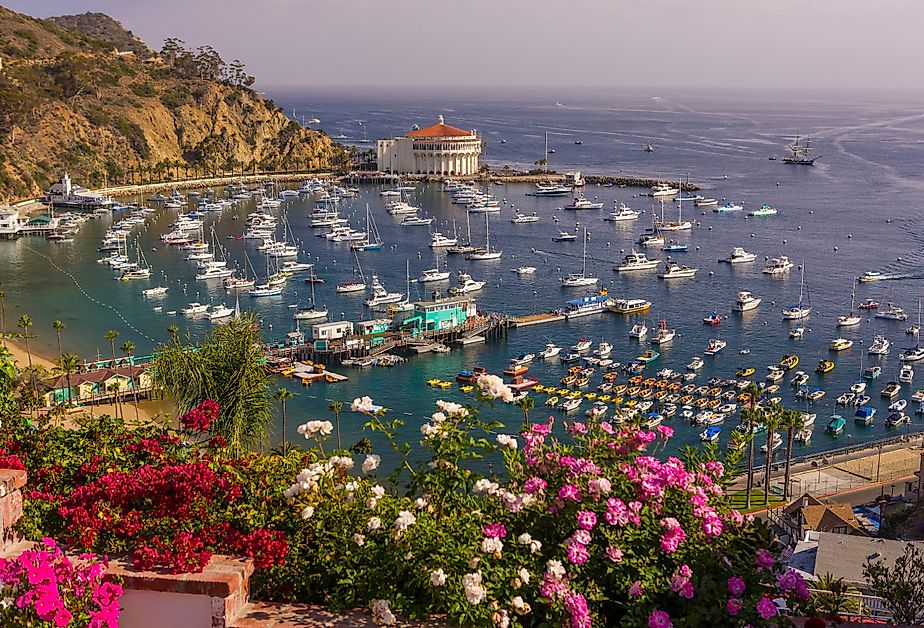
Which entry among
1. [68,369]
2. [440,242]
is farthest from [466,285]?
[68,369]

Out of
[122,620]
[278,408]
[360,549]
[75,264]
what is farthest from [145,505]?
[75,264]

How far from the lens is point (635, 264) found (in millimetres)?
56969

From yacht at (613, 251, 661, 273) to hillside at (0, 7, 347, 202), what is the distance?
4951 centimetres

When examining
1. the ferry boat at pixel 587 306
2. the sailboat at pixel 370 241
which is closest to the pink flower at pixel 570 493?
the ferry boat at pixel 587 306

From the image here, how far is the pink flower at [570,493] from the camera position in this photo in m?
6.08

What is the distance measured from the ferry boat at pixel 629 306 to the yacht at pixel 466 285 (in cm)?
780

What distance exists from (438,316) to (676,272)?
62.7 ft

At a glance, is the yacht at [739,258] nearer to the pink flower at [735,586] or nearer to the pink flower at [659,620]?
the pink flower at [735,586]

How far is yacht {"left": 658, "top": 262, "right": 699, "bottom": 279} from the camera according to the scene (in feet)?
179

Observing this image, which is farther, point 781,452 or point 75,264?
point 75,264

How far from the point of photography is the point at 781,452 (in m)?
30.2

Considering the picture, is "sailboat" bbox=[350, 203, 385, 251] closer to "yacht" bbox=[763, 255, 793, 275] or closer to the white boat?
the white boat

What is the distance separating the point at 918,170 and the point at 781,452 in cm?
9392

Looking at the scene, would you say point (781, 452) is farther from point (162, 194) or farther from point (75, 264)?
point (162, 194)
